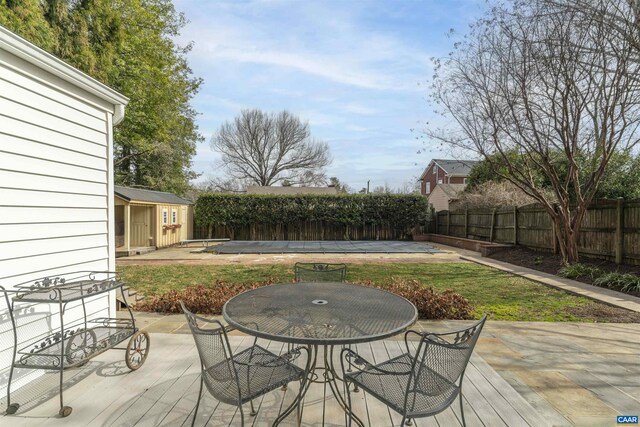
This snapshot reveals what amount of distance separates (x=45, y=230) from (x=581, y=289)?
746 cm

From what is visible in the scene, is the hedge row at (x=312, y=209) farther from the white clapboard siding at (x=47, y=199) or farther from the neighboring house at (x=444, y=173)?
the white clapboard siding at (x=47, y=199)

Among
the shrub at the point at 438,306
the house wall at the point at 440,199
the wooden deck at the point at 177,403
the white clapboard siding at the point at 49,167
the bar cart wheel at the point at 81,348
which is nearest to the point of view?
the wooden deck at the point at 177,403

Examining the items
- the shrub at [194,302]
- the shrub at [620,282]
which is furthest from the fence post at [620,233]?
the shrub at [194,302]

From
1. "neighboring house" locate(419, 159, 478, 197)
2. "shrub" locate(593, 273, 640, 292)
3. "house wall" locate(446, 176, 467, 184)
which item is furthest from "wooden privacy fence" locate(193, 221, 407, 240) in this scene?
"house wall" locate(446, 176, 467, 184)

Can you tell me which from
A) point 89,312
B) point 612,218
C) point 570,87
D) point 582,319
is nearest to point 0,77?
point 89,312

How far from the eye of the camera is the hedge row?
1653cm

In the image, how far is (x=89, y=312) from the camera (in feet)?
10.0

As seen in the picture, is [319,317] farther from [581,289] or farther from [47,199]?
[581,289]

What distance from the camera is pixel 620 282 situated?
5.96 metres

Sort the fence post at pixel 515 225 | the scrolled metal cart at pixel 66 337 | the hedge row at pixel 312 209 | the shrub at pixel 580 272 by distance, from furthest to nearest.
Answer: the hedge row at pixel 312 209
the fence post at pixel 515 225
the shrub at pixel 580 272
the scrolled metal cart at pixel 66 337

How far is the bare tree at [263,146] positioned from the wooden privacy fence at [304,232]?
46.6 ft

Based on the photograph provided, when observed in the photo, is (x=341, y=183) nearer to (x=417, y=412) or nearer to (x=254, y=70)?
(x=254, y=70)

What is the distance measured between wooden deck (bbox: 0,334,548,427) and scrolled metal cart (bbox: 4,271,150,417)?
115 mm

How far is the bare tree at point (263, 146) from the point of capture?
30656 millimetres
